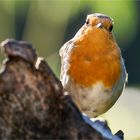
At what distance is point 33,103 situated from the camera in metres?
2.43

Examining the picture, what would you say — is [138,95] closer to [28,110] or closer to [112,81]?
[112,81]

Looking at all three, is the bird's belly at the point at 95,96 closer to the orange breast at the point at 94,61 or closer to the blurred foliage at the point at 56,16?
the orange breast at the point at 94,61

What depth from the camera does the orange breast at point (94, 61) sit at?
11.7ft

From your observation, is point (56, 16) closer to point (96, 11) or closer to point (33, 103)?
point (96, 11)

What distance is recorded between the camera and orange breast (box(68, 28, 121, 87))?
3.55 metres

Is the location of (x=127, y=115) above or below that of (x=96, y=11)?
below

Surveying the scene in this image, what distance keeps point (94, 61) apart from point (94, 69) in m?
0.04

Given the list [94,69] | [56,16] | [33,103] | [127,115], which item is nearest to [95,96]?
[94,69]

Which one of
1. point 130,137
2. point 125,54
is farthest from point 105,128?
point 125,54

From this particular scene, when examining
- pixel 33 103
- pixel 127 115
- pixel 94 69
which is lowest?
pixel 127 115

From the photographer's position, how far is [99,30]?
3652mm

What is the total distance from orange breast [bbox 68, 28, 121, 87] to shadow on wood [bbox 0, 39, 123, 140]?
3.55ft

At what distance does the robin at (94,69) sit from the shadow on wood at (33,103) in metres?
1.09

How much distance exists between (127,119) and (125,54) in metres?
5.40
